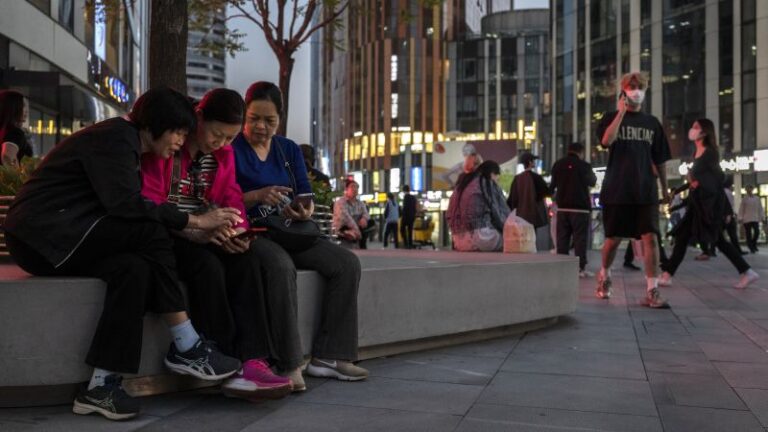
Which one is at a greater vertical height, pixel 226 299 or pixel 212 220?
pixel 212 220

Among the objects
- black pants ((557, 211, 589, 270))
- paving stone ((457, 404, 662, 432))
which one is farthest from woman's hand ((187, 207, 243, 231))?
black pants ((557, 211, 589, 270))

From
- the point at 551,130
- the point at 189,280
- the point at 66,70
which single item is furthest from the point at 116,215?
the point at 551,130

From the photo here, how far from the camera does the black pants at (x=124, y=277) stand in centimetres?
326

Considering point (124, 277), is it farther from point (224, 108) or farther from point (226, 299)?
point (224, 108)

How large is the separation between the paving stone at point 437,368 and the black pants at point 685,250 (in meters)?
5.56

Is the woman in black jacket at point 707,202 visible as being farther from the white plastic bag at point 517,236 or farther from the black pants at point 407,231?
the black pants at point 407,231

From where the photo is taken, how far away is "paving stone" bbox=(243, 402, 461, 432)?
3.17m

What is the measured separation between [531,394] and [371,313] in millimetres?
1121

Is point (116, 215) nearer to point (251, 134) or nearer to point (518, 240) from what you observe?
point (251, 134)

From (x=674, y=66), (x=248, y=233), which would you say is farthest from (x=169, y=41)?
(x=674, y=66)

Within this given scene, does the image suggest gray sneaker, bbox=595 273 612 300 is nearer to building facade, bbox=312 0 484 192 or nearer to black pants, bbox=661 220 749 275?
black pants, bbox=661 220 749 275

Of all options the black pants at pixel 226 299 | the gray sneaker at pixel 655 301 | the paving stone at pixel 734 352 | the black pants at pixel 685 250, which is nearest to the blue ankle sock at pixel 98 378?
→ the black pants at pixel 226 299

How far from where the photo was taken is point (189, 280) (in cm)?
360

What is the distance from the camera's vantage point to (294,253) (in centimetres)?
424
